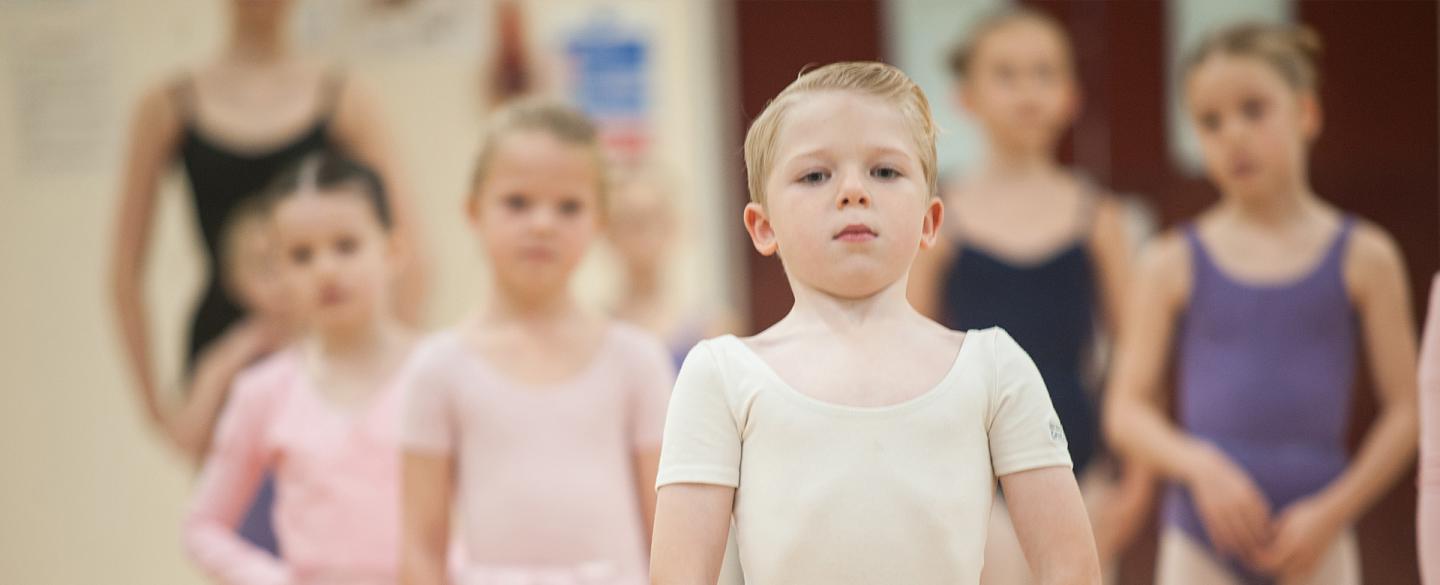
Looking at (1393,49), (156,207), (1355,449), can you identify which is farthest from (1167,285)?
(156,207)

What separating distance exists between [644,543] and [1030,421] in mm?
1165

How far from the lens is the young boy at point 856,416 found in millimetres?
1781

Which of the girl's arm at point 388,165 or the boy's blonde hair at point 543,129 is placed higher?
the boy's blonde hair at point 543,129

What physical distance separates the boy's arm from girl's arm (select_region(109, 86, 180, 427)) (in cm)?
360

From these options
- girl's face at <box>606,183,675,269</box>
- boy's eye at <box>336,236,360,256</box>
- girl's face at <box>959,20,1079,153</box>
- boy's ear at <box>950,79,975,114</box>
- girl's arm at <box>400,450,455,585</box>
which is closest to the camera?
girl's arm at <box>400,450,455,585</box>

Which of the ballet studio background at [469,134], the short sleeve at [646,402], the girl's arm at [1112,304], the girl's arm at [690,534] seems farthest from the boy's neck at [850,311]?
the ballet studio background at [469,134]

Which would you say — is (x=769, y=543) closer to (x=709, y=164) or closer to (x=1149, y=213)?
(x=1149, y=213)

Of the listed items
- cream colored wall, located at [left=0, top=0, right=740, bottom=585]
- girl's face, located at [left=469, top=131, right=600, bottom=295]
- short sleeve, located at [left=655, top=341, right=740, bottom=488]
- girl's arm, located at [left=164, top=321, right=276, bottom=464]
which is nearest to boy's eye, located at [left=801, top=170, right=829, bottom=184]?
short sleeve, located at [left=655, top=341, right=740, bottom=488]

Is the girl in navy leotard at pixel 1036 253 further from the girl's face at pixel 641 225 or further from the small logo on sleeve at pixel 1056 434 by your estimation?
the small logo on sleeve at pixel 1056 434

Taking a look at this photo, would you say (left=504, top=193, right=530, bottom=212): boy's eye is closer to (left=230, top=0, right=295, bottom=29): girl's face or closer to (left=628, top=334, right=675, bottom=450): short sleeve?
(left=628, top=334, right=675, bottom=450): short sleeve

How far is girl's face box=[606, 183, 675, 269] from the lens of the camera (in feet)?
16.8

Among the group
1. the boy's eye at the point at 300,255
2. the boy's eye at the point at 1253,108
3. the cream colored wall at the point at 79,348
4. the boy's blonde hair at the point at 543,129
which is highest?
the boy's blonde hair at the point at 543,129

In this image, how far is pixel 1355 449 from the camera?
464 centimetres

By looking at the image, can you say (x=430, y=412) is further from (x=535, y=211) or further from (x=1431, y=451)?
(x=1431, y=451)
